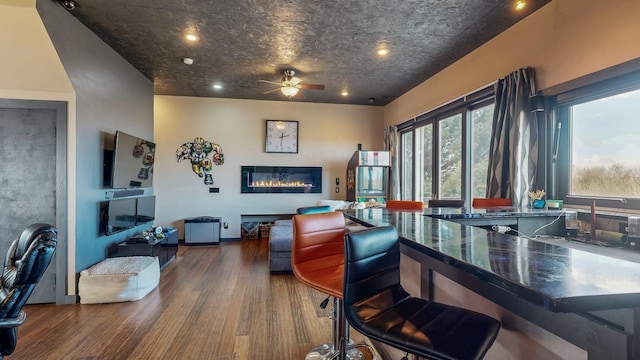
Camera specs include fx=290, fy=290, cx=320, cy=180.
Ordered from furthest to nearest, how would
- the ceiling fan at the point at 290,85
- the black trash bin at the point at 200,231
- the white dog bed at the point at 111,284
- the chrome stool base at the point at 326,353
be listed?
1. the black trash bin at the point at 200,231
2. the ceiling fan at the point at 290,85
3. the white dog bed at the point at 111,284
4. the chrome stool base at the point at 326,353

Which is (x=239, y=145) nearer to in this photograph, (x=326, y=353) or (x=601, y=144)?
(x=326, y=353)

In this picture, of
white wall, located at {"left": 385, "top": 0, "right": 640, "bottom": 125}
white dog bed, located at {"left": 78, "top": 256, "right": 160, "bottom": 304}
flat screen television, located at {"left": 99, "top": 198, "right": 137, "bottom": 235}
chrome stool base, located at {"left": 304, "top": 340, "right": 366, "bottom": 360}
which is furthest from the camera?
flat screen television, located at {"left": 99, "top": 198, "right": 137, "bottom": 235}

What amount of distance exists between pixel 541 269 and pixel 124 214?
4.44 meters

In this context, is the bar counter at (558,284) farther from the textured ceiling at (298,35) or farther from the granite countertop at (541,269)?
the textured ceiling at (298,35)

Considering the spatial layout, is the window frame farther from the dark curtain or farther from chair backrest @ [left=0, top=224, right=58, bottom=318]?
chair backrest @ [left=0, top=224, right=58, bottom=318]

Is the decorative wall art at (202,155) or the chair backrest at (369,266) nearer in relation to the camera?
the chair backrest at (369,266)

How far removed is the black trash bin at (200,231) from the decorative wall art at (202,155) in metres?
0.83

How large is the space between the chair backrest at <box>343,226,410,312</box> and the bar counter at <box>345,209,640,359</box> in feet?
0.34

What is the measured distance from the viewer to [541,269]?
776 millimetres

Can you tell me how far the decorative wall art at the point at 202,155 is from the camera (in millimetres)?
5841

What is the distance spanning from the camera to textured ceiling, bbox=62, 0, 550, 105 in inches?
109

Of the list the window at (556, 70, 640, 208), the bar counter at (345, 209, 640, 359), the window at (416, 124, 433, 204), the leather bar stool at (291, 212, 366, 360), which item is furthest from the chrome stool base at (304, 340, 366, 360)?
the window at (416, 124, 433, 204)

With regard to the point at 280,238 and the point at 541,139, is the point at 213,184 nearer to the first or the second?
the point at 280,238

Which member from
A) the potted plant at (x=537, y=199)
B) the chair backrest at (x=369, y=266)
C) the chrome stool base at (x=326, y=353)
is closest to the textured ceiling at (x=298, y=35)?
the potted plant at (x=537, y=199)
